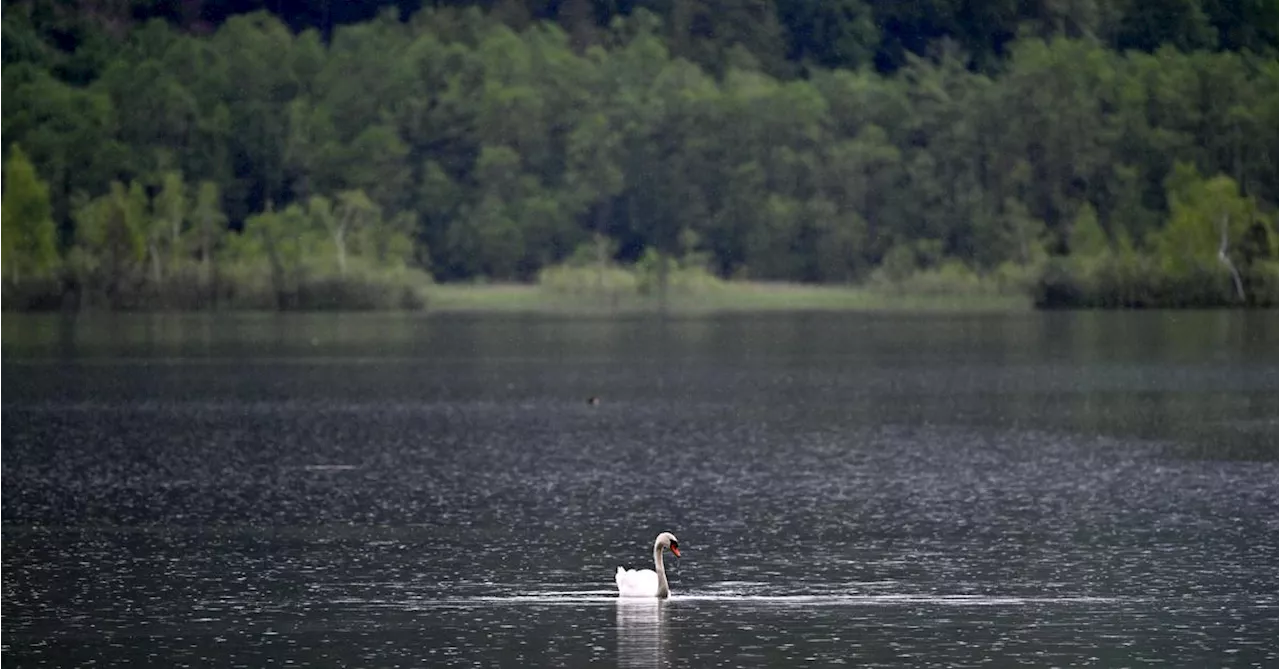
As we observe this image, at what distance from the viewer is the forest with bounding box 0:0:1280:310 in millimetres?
133625

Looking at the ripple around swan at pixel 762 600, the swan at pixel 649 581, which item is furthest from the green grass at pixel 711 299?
the swan at pixel 649 581

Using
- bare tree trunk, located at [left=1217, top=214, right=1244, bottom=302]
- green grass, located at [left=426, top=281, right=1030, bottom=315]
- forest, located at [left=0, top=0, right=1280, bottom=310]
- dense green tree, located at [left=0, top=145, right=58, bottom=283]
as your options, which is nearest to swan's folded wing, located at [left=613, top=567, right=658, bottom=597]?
bare tree trunk, located at [left=1217, top=214, right=1244, bottom=302]

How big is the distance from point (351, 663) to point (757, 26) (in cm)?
14534

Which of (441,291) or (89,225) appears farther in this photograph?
(441,291)

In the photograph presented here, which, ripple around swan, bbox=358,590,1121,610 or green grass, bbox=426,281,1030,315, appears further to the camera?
green grass, bbox=426,281,1030,315

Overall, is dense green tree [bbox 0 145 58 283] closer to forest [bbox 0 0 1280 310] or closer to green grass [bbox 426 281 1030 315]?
forest [bbox 0 0 1280 310]

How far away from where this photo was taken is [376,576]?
90.0 ft

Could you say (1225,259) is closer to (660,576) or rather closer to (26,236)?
(26,236)

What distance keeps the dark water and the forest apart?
60507 mm

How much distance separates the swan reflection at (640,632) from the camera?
2184cm

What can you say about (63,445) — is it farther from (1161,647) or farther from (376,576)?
(1161,647)

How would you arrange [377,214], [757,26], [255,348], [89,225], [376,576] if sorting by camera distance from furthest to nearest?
[757,26] → [377,214] → [89,225] → [255,348] → [376,576]

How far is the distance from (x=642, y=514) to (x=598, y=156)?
111m

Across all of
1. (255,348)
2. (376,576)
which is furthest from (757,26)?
(376,576)
